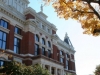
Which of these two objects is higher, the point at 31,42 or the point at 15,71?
the point at 31,42

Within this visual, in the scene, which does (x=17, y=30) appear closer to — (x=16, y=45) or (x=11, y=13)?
(x=16, y=45)

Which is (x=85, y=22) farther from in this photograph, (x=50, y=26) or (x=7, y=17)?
(x=50, y=26)

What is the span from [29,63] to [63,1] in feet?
63.9

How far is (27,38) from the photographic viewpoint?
29.9 meters

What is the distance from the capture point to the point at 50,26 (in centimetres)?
3719

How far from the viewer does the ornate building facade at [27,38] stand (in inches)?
1046

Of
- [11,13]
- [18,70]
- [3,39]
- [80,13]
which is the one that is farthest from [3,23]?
[80,13]

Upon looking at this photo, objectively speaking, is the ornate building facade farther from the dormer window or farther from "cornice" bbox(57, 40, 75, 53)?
"cornice" bbox(57, 40, 75, 53)

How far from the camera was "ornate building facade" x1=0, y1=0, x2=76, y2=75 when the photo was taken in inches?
1046

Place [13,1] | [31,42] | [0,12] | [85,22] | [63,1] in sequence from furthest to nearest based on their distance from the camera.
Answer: [13,1] < [31,42] < [0,12] < [85,22] < [63,1]

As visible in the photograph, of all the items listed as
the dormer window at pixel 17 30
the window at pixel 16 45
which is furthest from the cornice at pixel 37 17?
Result: the window at pixel 16 45

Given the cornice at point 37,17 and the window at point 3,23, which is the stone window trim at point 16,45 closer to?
the window at point 3,23

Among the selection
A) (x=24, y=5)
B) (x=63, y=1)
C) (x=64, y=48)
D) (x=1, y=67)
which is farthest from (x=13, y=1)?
(x=63, y=1)

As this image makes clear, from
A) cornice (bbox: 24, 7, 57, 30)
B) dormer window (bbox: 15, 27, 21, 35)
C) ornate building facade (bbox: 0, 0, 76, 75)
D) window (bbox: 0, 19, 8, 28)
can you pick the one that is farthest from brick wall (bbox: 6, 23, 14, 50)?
cornice (bbox: 24, 7, 57, 30)
